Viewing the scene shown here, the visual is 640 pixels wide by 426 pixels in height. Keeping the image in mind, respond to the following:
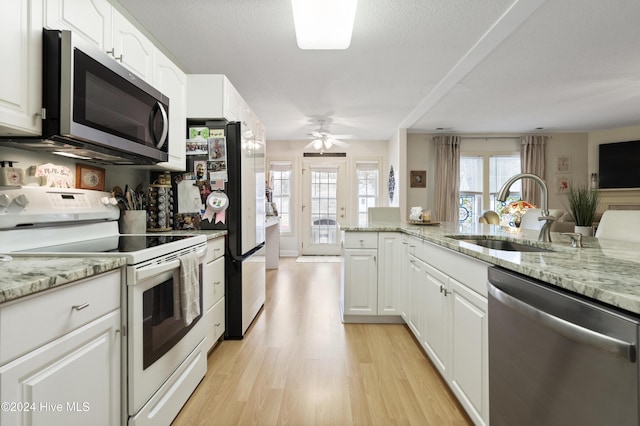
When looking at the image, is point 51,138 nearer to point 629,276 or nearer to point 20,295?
point 20,295

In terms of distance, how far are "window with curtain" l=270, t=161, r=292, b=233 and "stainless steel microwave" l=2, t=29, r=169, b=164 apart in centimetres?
467

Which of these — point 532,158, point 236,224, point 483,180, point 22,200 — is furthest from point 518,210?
point 22,200

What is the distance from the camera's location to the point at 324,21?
6.05ft

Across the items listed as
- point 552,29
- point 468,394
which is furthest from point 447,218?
point 468,394

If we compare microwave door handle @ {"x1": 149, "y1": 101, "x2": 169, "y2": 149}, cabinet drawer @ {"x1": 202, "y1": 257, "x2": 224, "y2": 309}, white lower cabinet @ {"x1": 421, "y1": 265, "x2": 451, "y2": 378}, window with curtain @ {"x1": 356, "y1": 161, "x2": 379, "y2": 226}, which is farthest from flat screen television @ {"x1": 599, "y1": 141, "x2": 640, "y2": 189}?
microwave door handle @ {"x1": 149, "y1": 101, "x2": 169, "y2": 149}

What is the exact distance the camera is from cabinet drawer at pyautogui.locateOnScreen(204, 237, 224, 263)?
6.58ft

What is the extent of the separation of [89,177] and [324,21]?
1.67 meters

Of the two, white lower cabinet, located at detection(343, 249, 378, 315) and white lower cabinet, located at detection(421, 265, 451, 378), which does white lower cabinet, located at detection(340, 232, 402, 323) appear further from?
white lower cabinet, located at detection(421, 265, 451, 378)

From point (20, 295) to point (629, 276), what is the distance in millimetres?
1541

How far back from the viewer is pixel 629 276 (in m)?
0.80

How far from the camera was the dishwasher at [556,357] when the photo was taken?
630 mm

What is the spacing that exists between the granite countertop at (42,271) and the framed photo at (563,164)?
735 cm

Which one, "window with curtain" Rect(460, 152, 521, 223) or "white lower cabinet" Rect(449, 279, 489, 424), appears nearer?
A: "white lower cabinet" Rect(449, 279, 489, 424)

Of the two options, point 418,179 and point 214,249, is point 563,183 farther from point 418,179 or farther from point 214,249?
point 214,249
